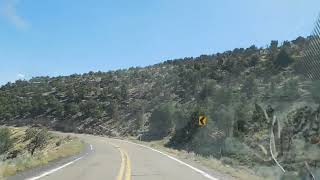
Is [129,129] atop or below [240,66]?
below

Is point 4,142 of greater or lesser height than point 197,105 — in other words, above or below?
below

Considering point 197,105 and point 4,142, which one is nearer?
point 4,142

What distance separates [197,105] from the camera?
7431cm

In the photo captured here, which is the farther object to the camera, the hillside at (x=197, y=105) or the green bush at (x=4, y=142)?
the green bush at (x=4, y=142)

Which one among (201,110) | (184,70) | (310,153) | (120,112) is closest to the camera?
(310,153)

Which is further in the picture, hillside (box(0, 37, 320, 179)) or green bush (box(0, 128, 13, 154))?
green bush (box(0, 128, 13, 154))

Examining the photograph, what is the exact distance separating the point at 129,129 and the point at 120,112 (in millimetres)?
9723

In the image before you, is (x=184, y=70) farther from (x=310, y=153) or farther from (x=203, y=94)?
(x=310, y=153)

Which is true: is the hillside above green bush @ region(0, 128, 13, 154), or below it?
above

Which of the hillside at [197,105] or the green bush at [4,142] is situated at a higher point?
the hillside at [197,105]

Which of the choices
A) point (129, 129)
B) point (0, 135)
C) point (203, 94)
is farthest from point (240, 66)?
point (0, 135)

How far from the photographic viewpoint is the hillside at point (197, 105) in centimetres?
3856

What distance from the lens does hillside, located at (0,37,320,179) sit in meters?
38.6

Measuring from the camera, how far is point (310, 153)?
33.3 metres
